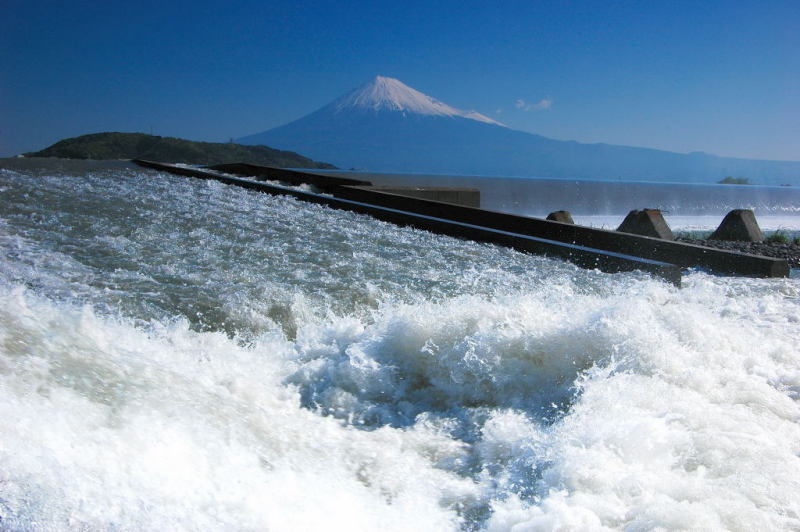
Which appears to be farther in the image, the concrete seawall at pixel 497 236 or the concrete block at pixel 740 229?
the concrete block at pixel 740 229

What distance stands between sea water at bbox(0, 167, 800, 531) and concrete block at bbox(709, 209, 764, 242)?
7013 millimetres

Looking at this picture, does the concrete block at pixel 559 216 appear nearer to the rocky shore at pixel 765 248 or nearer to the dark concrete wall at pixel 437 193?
the dark concrete wall at pixel 437 193

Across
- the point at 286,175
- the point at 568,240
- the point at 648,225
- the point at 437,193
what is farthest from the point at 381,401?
the point at 286,175

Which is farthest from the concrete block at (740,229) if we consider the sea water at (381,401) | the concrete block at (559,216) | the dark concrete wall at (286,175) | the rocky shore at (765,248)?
the dark concrete wall at (286,175)

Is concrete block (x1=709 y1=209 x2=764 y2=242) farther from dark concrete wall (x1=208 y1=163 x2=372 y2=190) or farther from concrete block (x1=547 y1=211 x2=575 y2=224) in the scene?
dark concrete wall (x1=208 y1=163 x2=372 y2=190)

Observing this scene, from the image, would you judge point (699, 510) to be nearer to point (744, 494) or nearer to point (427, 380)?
point (744, 494)

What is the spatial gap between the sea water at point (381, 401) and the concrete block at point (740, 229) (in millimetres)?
7013

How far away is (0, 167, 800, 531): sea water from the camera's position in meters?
2.17

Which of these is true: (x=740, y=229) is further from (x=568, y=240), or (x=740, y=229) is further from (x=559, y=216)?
(x=568, y=240)

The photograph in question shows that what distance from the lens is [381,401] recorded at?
354 centimetres

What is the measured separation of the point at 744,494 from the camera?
2.38 m

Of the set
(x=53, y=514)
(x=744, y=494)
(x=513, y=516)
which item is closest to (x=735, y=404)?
(x=744, y=494)

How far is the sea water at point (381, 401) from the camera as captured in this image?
85.4 inches

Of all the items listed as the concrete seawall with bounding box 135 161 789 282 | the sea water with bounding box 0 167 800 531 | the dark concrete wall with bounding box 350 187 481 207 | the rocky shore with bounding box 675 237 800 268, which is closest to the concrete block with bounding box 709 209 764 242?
the rocky shore with bounding box 675 237 800 268
